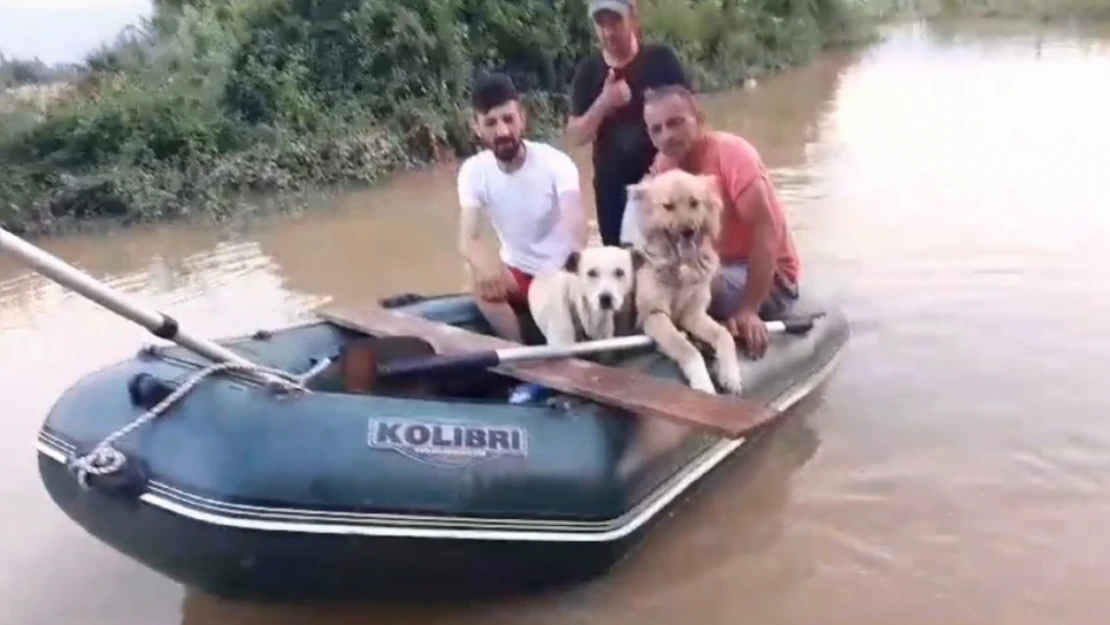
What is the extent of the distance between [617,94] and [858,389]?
1975 mm

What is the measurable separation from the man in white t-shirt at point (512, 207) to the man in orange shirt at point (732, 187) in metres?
0.45

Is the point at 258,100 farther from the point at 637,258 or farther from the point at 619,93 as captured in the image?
the point at 637,258

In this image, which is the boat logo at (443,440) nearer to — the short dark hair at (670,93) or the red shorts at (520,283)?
the red shorts at (520,283)

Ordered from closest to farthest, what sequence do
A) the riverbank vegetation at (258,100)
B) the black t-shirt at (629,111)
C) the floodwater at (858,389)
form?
the floodwater at (858,389)
the black t-shirt at (629,111)
the riverbank vegetation at (258,100)

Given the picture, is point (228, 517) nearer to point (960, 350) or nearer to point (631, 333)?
point (631, 333)

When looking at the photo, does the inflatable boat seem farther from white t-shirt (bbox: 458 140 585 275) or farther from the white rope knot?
white t-shirt (bbox: 458 140 585 275)

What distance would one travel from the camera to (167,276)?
30.7 feet

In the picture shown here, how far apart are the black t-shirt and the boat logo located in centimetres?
210

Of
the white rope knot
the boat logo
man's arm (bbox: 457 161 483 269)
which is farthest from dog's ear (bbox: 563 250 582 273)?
the white rope knot

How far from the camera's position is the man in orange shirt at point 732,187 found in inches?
199

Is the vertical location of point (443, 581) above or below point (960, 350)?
above

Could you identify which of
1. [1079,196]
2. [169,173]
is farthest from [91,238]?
[1079,196]

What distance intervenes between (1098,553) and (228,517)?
10.3 ft

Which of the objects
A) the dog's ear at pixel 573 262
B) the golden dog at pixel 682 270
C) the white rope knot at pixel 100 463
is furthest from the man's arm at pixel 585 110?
the white rope knot at pixel 100 463
